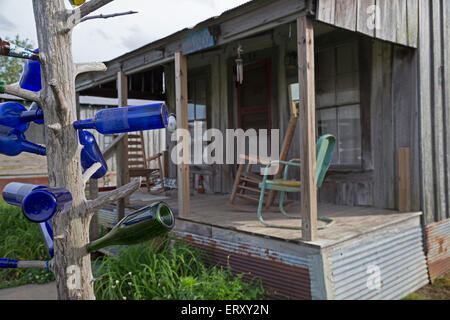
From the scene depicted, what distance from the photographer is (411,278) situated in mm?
3529

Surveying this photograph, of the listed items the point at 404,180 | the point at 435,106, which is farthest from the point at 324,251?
the point at 435,106

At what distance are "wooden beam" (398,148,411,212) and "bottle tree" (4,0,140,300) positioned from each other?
144 inches

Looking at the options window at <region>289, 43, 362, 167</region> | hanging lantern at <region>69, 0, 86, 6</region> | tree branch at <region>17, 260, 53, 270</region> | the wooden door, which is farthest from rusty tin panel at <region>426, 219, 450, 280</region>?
hanging lantern at <region>69, 0, 86, 6</region>

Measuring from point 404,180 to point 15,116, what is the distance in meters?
3.95

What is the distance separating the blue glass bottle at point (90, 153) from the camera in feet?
3.61

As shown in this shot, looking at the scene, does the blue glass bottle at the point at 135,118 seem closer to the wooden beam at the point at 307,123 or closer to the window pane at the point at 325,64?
the wooden beam at the point at 307,123

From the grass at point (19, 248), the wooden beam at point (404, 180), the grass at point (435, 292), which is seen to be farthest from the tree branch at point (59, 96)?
the wooden beam at point (404, 180)

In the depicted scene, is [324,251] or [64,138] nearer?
[64,138]

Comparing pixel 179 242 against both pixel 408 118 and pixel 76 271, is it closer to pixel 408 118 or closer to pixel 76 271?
pixel 76 271

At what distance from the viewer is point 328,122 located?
4676 millimetres

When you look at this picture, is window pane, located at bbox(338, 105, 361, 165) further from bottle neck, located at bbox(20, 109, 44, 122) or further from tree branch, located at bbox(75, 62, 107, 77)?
bottle neck, located at bbox(20, 109, 44, 122)

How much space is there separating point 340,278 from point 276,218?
3.55 feet

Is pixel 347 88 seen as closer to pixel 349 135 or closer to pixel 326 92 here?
pixel 326 92
